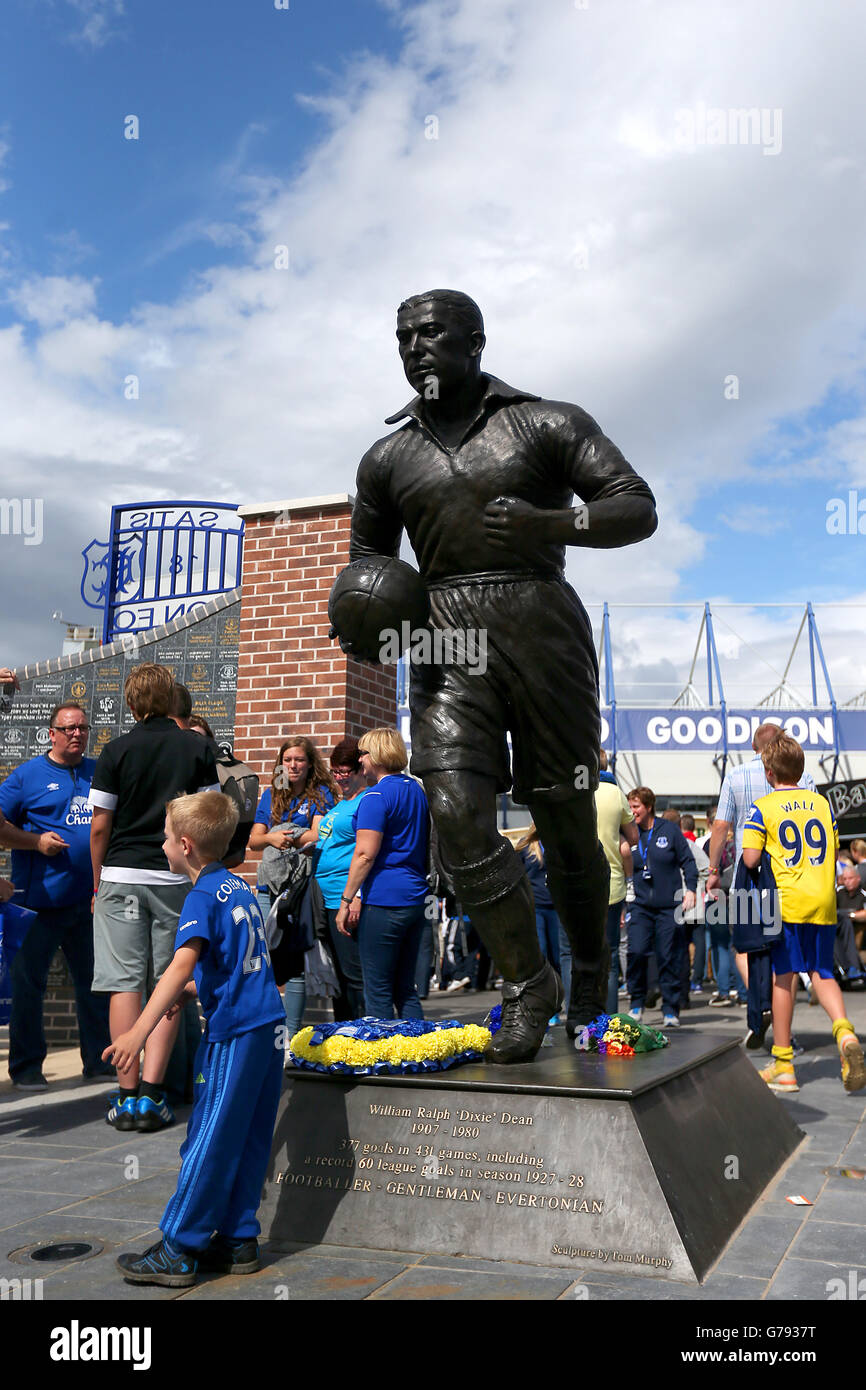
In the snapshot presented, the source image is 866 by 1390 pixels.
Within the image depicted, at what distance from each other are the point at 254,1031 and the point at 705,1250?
1.31 meters

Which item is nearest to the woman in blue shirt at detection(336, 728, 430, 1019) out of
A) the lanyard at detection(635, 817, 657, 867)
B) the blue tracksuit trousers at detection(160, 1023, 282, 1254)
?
the blue tracksuit trousers at detection(160, 1023, 282, 1254)

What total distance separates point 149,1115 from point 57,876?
1.58m

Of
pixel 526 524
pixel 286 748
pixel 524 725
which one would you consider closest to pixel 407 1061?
pixel 524 725

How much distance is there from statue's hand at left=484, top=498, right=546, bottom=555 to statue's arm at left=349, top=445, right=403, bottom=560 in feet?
1.68

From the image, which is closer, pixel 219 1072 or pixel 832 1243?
pixel 219 1072

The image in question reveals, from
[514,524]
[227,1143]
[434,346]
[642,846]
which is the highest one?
[434,346]

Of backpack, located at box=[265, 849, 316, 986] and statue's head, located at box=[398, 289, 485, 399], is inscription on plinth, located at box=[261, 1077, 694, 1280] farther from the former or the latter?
statue's head, located at box=[398, 289, 485, 399]

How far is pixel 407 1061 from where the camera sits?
3.39 meters

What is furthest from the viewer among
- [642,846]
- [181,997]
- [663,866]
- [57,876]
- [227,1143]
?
[642,846]

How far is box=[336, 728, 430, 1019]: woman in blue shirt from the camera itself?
5418mm

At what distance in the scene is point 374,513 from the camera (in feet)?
13.0

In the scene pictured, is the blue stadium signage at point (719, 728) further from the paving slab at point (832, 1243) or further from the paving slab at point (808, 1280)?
the paving slab at point (808, 1280)

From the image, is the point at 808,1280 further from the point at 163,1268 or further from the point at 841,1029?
the point at 841,1029

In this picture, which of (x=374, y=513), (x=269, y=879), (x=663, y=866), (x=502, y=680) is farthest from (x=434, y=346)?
(x=663, y=866)
